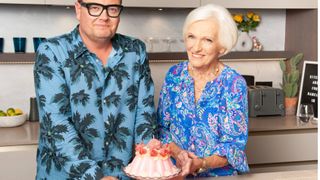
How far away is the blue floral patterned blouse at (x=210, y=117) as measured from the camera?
1.66 metres

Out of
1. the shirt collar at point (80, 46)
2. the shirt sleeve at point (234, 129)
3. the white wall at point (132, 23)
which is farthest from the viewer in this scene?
the white wall at point (132, 23)

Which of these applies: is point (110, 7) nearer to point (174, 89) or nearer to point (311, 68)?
point (174, 89)

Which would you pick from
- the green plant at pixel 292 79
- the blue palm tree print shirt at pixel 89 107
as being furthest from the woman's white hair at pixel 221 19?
the green plant at pixel 292 79

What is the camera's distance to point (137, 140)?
63.2 inches

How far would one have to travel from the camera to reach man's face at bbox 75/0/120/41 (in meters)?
1.48

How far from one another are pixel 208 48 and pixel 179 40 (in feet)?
4.80

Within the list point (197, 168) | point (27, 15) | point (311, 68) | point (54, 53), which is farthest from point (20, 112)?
point (311, 68)

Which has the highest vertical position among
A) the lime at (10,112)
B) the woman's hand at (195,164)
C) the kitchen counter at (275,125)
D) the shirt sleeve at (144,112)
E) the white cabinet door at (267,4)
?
the white cabinet door at (267,4)

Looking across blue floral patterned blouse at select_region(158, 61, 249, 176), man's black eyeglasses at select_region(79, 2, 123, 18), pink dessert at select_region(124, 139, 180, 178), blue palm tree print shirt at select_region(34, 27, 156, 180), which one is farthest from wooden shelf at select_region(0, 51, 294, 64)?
pink dessert at select_region(124, 139, 180, 178)

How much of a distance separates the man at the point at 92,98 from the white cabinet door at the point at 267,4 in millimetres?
1362

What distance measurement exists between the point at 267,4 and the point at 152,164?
199 cm

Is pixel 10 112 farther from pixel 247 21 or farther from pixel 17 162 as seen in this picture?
pixel 247 21

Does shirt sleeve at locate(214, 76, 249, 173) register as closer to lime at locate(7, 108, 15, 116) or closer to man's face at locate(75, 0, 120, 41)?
man's face at locate(75, 0, 120, 41)

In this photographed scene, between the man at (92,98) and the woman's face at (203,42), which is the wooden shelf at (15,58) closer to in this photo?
the man at (92,98)
